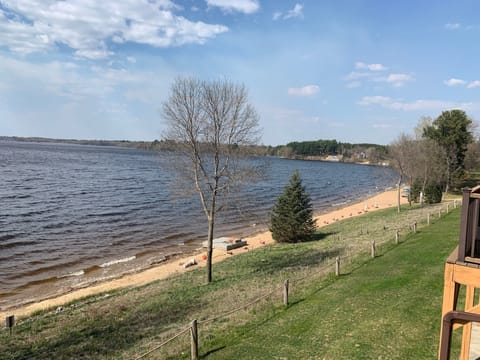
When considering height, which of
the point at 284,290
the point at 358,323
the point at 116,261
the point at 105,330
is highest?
the point at 358,323

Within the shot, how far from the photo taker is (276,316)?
12242 mm

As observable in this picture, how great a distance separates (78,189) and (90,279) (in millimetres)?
38968

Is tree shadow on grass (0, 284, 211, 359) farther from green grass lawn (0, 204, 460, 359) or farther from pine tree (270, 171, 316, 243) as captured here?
pine tree (270, 171, 316, 243)

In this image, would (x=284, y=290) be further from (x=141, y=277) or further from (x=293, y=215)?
(x=293, y=215)

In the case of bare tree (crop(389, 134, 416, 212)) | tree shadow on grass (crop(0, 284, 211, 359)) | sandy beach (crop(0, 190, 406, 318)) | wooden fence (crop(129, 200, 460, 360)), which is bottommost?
sandy beach (crop(0, 190, 406, 318))

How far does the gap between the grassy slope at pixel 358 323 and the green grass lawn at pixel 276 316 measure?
3 centimetres

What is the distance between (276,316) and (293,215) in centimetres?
1644

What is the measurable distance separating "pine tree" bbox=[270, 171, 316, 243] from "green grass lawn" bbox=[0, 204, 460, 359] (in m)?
7.86

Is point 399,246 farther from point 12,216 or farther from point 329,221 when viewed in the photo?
point 12,216

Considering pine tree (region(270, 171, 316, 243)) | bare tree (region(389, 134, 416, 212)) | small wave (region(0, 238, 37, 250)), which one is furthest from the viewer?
bare tree (region(389, 134, 416, 212))

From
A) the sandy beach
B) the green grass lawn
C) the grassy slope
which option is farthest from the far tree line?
the grassy slope

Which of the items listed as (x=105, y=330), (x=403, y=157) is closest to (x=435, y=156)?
(x=403, y=157)

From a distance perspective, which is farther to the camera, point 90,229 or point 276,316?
point 90,229

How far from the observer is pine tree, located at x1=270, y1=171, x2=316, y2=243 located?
28.3m
